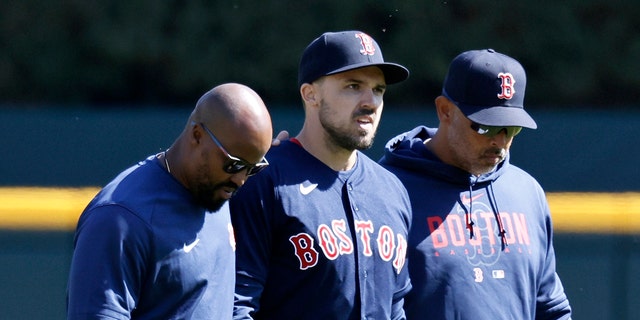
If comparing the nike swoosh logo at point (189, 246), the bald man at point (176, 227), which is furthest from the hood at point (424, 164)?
the nike swoosh logo at point (189, 246)

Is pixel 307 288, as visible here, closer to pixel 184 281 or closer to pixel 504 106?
pixel 184 281

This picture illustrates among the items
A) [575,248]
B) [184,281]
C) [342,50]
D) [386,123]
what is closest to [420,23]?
[386,123]

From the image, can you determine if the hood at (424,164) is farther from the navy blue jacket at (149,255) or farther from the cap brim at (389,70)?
the navy blue jacket at (149,255)

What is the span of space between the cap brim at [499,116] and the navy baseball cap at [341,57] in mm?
383

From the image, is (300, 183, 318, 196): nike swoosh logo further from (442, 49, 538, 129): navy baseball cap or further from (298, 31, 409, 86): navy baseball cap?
(442, 49, 538, 129): navy baseball cap

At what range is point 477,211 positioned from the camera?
382 cm

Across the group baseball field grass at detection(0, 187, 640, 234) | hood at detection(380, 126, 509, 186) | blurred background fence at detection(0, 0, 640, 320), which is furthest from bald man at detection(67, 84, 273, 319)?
blurred background fence at detection(0, 0, 640, 320)

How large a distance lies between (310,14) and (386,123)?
1.38m

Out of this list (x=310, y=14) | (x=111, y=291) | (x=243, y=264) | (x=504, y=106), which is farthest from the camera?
(x=310, y=14)

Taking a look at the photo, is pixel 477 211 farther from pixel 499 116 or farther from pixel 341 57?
pixel 341 57

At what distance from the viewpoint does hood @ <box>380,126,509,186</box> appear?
3842 millimetres

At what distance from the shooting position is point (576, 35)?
740cm

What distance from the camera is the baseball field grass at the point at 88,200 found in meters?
4.82

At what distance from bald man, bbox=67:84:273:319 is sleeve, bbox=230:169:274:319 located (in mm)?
181
